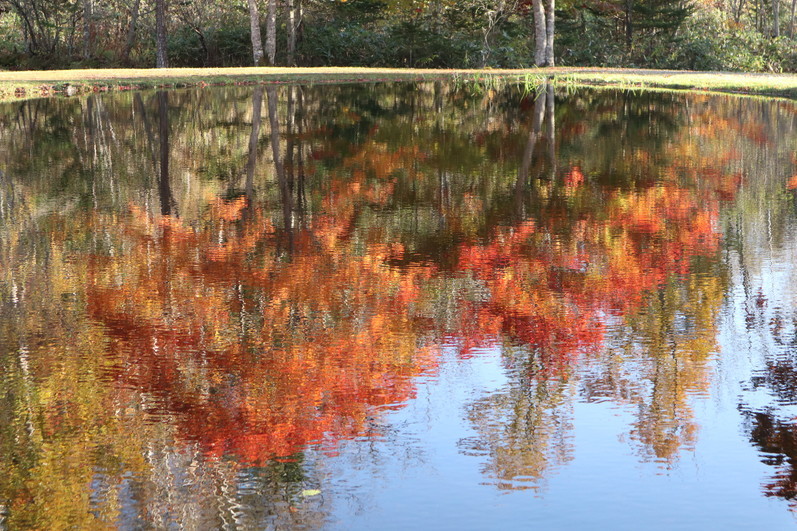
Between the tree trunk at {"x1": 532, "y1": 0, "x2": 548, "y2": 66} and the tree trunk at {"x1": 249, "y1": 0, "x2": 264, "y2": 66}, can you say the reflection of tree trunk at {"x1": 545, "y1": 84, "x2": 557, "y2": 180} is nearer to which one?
the tree trunk at {"x1": 532, "y1": 0, "x2": 548, "y2": 66}

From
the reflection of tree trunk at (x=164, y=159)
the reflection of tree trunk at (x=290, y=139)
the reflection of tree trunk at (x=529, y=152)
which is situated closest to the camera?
the reflection of tree trunk at (x=164, y=159)

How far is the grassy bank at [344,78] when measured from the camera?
29.8m

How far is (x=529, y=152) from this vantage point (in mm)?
17453

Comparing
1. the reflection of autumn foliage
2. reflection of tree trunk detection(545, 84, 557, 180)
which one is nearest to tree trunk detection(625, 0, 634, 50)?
reflection of tree trunk detection(545, 84, 557, 180)

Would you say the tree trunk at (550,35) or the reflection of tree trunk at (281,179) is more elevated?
the tree trunk at (550,35)

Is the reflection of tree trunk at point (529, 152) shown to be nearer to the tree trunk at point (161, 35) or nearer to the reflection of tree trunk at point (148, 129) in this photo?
the reflection of tree trunk at point (148, 129)

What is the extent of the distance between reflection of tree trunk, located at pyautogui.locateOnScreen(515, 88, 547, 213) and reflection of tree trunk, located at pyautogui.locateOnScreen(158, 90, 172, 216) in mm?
4165

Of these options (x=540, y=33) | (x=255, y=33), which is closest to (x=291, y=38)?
(x=255, y=33)

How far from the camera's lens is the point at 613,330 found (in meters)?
7.41

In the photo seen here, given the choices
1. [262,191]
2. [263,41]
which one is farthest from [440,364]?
[263,41]

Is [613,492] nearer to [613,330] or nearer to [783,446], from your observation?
[783,446]

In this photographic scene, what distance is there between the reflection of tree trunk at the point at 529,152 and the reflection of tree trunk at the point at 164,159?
417 centimetres

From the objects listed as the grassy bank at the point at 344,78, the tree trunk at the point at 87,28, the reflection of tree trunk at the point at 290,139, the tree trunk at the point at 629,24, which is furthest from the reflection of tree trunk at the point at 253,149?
the tree trunk at the point at 629,24

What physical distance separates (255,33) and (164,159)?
27.6 m
